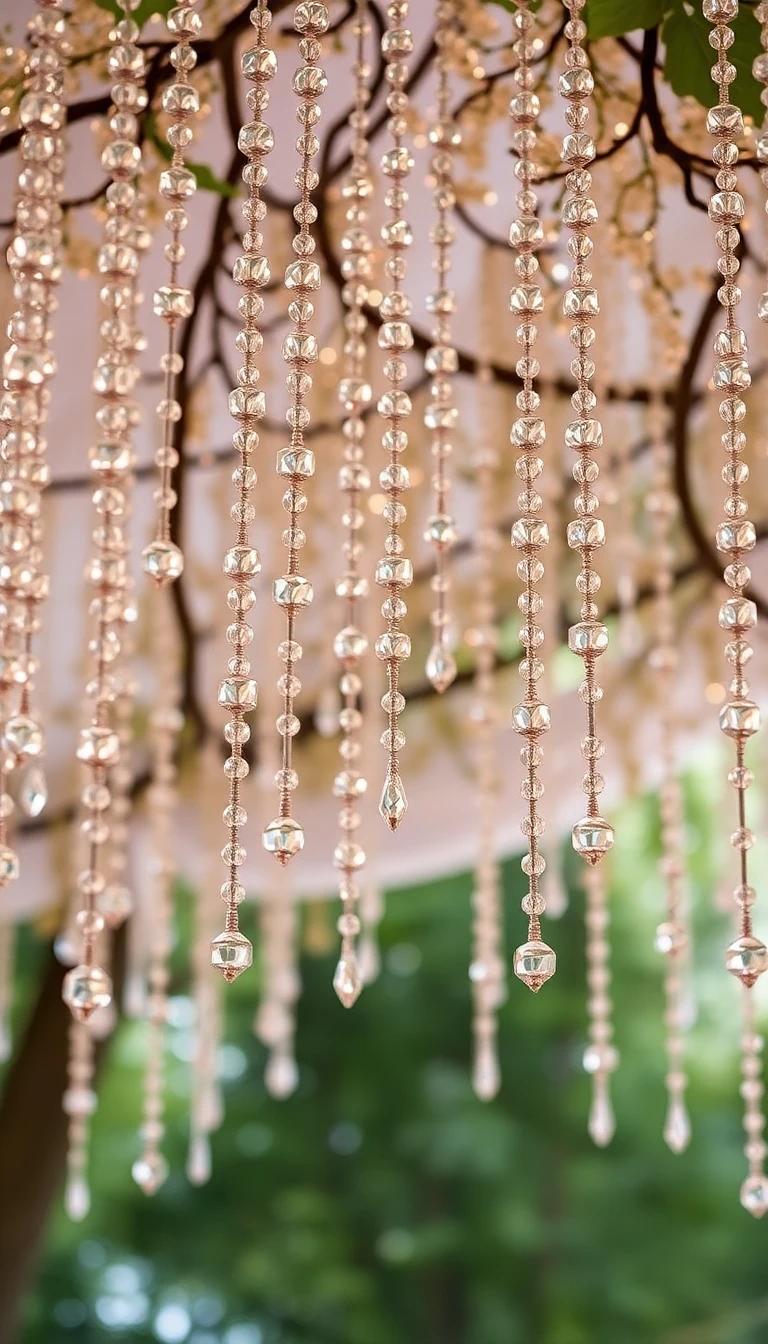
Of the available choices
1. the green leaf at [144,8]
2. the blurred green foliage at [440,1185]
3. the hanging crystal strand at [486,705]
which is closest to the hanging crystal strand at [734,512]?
the green leaf at [144,8]

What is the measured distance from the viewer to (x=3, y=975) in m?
2.14

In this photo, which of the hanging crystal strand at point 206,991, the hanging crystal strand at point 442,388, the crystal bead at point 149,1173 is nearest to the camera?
the hanging crystal strand at point 442,388

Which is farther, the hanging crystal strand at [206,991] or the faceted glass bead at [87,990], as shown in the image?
the hanging crystal strand at [206,991]

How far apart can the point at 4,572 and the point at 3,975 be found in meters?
1.42

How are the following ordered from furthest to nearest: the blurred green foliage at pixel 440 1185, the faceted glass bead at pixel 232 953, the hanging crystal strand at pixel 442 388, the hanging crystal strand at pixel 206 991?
the blurred green foliage at pixel 440 1185 < the hanging crystal strand at pixel 206 991 < the hanging crystal strand at pixel 442 388 < the faceted glass bead at pixel 232 953

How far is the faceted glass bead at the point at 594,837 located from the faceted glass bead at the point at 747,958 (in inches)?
3.3

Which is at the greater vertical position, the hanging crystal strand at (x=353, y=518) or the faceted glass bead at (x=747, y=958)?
the hanging crystal strand at (x=353, y=518)

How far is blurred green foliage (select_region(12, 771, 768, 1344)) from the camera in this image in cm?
361

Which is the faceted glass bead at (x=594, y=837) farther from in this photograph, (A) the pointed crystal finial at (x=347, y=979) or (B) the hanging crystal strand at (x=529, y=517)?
(A) the pointed crystal finial at (x=347, y=979)

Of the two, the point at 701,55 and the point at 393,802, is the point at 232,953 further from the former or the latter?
the point at 701,55

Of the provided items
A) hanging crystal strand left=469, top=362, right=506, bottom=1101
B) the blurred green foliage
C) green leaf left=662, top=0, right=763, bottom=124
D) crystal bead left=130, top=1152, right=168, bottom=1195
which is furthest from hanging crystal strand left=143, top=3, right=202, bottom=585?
the blurred green foliage

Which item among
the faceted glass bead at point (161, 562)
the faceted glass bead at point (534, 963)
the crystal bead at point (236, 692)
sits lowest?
the faceted glass bead at point (534, 963)

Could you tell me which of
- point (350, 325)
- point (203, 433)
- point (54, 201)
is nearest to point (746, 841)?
point (350, 325)

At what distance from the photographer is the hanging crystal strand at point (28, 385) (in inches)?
32.2
